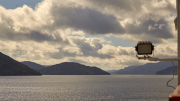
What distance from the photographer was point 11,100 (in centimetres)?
12138

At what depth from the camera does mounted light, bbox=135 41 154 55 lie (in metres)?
8.27

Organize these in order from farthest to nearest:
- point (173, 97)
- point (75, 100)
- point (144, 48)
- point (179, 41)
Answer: point (75, 100) → point (179, 41) → point (144, 48) → point (173, 97)

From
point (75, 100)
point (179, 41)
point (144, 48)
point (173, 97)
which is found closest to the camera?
point (173, 97)

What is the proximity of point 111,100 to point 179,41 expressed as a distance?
4332 inches

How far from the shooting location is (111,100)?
117312 millimetres

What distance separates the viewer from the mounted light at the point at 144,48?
27.1 ft

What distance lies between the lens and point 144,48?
8383 mm

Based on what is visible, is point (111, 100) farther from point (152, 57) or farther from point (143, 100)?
point (152, 57)

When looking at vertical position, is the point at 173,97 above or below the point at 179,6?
below

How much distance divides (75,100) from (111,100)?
66.2 ft

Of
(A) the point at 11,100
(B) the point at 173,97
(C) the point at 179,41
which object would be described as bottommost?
(A) the point at 11,100

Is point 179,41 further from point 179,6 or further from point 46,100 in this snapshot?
point 46,100

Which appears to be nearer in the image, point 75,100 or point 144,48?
point 144,48

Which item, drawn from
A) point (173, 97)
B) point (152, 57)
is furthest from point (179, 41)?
point (173, 97)
